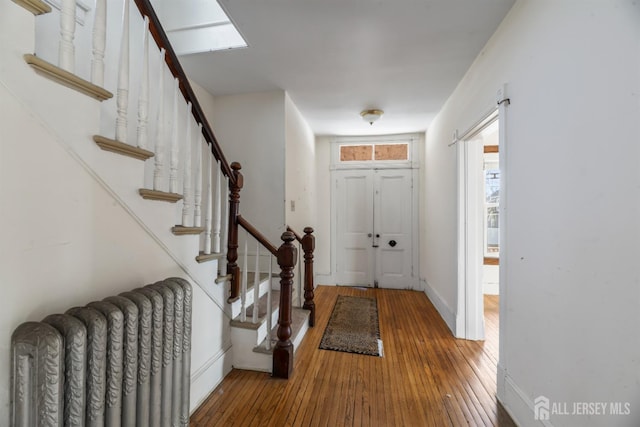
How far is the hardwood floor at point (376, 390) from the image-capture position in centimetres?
155

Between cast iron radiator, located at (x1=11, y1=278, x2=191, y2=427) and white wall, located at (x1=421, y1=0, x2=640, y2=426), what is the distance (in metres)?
1.84

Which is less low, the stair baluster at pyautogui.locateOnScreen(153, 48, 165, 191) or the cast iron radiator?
the stair baluster at pyautogui.locateOnScreen(153, 48, 165, 191)

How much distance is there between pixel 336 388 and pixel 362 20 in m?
2.60

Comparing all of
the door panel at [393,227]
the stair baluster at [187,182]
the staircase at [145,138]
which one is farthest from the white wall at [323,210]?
the stair baluster at [187,182]

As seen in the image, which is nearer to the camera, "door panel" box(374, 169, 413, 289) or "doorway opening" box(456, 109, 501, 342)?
"doorway opening" box(456, 109, 501, 342)

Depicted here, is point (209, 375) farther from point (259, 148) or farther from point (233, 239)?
point (259, 148)

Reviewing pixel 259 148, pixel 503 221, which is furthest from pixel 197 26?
pixel 503 221

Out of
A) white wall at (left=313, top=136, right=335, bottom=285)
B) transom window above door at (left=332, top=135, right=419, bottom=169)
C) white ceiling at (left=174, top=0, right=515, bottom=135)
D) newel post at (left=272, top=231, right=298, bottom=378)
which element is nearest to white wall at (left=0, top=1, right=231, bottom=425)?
newel post at (left=272, top=231, right=298, bottom=378)

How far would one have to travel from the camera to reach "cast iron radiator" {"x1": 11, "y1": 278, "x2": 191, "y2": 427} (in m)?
0.75

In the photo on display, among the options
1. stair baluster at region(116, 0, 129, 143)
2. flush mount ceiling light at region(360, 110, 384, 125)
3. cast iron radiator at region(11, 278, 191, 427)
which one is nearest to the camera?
cast iron radiator at region(11, 278, 191, 427)

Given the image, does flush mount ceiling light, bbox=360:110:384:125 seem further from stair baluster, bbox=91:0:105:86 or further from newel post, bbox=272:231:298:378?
stair baluster, bbox=91:0:105:86

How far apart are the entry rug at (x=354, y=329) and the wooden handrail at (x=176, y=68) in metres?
1.84

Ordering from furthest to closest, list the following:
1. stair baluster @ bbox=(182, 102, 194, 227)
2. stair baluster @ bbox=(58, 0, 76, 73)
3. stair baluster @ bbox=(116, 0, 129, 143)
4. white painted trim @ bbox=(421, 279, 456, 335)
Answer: white painted trim @ bbox=(421, 279, 456, 335), stair baluster @ bbox=(182, 102, 194, 227), stair baluster @ bbox=(116, 0, 129, 143), stair baluster @ bbox=(58, 0, 76, 73)

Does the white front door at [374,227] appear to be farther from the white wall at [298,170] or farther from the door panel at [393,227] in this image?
the white wall at [298,170]
